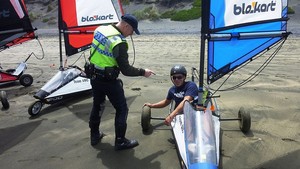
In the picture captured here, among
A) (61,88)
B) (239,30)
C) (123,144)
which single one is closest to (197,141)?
(123,144)

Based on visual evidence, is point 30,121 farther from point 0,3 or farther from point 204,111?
point 204,111

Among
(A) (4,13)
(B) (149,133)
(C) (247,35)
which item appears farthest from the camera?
(A) (4,13)

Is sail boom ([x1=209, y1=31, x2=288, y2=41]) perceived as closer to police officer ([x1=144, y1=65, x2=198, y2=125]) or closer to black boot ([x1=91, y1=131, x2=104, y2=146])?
police officer ([x1=144, y1=65, x2=198, y2=125])

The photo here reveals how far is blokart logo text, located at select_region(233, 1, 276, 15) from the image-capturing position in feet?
13.3

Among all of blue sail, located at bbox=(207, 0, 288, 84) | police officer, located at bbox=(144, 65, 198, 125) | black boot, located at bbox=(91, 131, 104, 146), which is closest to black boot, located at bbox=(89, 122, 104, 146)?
black boot, located at bbox=(91, 131, 104, 146)

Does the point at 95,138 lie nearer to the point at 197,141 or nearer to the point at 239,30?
the point at 197,141

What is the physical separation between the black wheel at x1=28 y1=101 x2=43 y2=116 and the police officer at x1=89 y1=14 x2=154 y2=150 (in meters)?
2.02

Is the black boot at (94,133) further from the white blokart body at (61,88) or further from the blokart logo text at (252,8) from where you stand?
the blokart logo text at (252,8)

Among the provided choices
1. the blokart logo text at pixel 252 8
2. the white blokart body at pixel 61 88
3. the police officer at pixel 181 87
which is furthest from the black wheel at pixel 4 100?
the blokart logo text at pixel 252 8

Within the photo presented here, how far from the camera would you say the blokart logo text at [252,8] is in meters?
4.06

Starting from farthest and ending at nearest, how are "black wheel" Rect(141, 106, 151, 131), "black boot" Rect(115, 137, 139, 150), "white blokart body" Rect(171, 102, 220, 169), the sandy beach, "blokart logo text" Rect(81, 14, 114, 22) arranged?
"blokart logo text" Rect(81, 14, 114, 22) < "black wheel" Rect(141, 106, 151, 131) < "black boot" Rect(115, 137, 139, 150) < the sandy beach < "white blokart body" Rect(171, 102, 220, 169)

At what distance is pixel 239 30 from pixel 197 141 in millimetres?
1606

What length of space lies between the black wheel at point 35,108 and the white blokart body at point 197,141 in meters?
3.22

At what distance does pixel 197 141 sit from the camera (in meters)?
3.53
